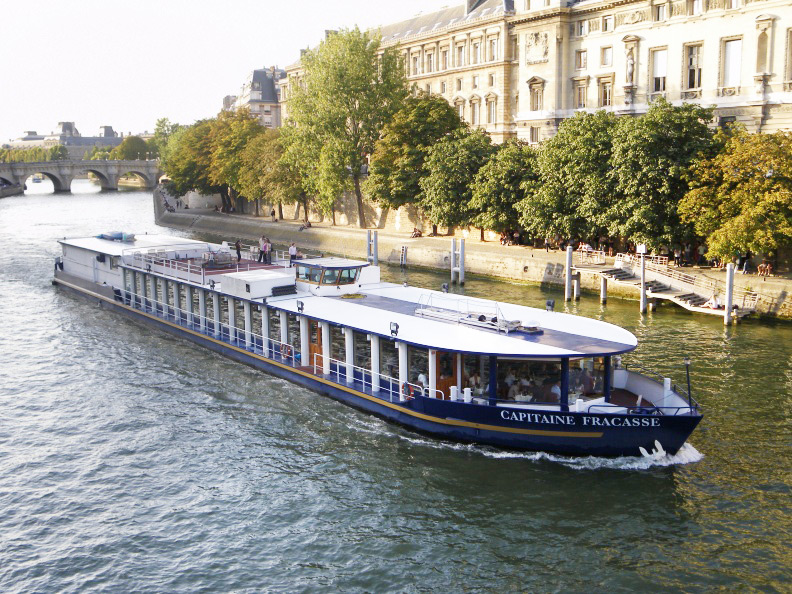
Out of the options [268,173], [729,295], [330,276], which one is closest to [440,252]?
[729,295]

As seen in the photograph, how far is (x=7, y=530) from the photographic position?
69.7 ft

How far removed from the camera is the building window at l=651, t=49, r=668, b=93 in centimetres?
6141

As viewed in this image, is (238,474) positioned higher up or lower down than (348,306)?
lower down

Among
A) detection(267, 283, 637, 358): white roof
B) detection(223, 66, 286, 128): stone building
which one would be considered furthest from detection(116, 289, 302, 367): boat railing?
detection(223, 66, 286, 128): stone building

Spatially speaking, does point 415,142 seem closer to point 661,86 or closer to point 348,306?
point 661,86

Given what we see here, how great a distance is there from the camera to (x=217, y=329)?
3756 centimetres

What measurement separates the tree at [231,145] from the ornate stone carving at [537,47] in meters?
37.9

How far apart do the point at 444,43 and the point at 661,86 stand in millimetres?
42007

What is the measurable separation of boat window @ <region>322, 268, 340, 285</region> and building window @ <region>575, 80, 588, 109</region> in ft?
138

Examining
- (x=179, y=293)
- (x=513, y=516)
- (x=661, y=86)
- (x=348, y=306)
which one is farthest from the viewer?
(x=661, y=86)

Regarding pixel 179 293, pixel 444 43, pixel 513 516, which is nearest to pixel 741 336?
pixel 513 516

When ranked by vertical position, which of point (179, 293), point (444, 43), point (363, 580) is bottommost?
point (363, 580)

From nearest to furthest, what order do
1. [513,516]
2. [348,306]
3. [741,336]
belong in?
[513,516] → [348,306] → [741,336]

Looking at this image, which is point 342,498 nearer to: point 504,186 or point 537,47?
point 504,186
